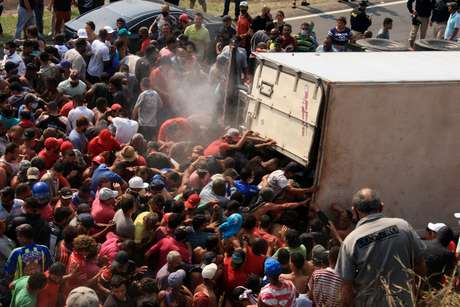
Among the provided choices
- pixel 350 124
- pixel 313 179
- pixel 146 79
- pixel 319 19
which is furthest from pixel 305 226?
pixel 319 19

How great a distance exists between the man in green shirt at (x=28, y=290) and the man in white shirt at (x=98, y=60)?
7.32m

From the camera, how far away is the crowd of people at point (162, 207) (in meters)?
7.02

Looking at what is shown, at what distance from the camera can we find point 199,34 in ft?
51.5

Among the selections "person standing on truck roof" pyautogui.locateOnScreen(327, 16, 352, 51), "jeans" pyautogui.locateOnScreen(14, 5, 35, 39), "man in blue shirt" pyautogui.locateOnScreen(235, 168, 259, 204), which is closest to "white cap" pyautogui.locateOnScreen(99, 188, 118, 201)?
"man in blue shirt" pyautogui.locateOnScreen(235, 168, 259, 204)

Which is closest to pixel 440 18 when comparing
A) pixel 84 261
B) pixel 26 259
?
pixel 84 261

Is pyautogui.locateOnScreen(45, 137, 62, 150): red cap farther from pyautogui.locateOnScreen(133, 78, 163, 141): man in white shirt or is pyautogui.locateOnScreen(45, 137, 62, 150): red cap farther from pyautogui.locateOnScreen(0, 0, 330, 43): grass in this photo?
pyautogui.locateOnScreen(0, 0, 330, 43): grass

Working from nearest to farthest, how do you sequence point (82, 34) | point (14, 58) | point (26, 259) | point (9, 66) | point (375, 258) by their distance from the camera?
point (375, 258) → point (26, 259) → point (9, 66) → point (14, 58) → point (82, 34)

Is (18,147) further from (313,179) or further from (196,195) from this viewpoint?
(313,179)

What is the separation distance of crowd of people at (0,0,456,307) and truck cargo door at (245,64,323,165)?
24cm

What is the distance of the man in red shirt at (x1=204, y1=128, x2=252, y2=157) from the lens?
1063 cm

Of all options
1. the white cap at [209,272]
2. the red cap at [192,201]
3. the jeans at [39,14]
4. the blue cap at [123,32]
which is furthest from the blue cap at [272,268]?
the jeans at [39,14]

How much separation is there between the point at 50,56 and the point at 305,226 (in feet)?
18.9

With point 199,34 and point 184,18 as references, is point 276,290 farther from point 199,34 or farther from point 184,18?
point 184,18

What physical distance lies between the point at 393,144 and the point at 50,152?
13.7 ft
